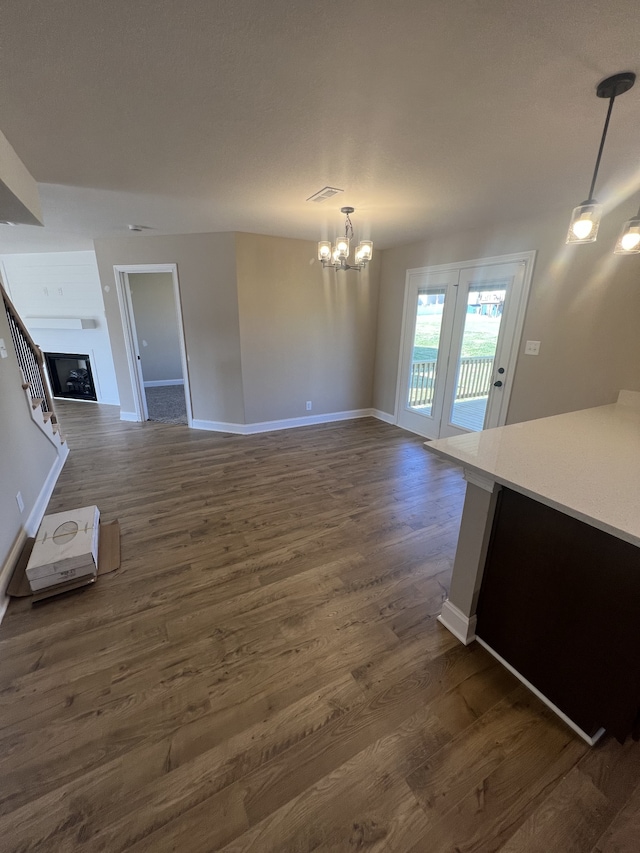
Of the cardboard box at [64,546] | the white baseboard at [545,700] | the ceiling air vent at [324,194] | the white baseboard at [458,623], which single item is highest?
the ceiling air vent at [324,194]

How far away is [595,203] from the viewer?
4.79 feet

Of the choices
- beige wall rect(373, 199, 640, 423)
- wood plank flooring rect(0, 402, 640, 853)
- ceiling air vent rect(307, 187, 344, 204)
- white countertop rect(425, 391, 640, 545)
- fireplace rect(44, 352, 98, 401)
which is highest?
ceiling air vent rect(307, 187, 344, 204)

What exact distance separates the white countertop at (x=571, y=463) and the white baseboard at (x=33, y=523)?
2.52 metres

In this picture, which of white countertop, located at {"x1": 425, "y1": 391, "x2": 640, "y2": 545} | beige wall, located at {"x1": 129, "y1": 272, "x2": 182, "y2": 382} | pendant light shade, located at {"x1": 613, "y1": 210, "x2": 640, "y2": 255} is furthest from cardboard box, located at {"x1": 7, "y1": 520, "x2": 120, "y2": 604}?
beige wall, located at {"x1": 129, "y1": 272, "x2": 182, "y2": 382}

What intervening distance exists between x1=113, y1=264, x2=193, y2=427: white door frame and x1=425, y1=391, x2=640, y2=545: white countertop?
4013 mm

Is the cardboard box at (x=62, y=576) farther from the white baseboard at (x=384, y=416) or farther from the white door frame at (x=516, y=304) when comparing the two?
the white baseboard at (x=384, y=416)

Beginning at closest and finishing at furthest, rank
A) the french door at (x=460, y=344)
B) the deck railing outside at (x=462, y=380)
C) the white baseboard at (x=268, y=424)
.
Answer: the french door at (x=460, y=344)
the deck railing outside at (x=462, y=380)
the white baseboard at (x=268, y=424)

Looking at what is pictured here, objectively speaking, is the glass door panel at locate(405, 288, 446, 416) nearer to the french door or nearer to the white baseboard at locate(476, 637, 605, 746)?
the french door

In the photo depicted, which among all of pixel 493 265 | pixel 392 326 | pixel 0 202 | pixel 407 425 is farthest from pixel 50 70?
pixel 407 425

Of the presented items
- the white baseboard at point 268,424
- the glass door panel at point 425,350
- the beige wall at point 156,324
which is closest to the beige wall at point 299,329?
the white baseboard at point 268,424

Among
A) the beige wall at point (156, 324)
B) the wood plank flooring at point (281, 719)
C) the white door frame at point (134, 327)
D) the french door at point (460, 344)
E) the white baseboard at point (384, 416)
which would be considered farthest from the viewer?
the beige wall at point (156, 324)

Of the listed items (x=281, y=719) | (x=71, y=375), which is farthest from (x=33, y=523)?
(x=71, y=375)

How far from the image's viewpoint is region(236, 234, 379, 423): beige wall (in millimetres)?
4324

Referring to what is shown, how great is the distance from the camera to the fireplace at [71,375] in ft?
20.8
